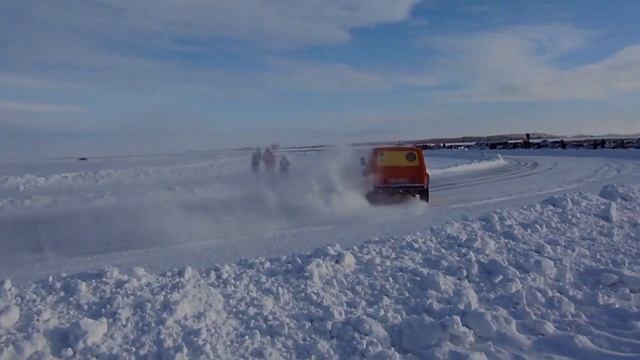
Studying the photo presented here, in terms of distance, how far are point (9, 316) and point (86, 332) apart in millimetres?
813

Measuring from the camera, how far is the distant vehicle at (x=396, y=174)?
734 inches

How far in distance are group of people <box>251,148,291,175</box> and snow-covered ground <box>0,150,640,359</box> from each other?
11.9 metres

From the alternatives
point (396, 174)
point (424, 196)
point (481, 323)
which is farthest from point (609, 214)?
point (481, 323)

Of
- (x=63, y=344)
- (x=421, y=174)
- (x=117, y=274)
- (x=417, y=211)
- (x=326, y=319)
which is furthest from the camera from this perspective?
(x=421, y=174)

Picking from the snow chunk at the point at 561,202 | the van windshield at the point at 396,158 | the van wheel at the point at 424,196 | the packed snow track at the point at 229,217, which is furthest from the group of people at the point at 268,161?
the snow chunk at the point at 561,202

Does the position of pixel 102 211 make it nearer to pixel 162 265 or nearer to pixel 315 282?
pixel 162 265

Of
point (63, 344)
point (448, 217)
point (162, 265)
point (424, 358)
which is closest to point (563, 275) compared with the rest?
point (424, 358)

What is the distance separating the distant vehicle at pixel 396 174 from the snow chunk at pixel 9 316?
515 inches

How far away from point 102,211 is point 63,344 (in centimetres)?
1377

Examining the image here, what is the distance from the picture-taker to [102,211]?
19312mm

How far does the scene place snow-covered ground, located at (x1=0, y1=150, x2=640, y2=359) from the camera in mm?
6602

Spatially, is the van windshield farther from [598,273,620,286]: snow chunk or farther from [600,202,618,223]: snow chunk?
[598,273,620,286]: snow chunk

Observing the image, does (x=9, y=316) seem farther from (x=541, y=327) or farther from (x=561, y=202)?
(x=561, y=202)

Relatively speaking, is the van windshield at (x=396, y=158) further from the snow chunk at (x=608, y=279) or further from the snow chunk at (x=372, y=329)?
the snow chunk at (x=372, y=329)
